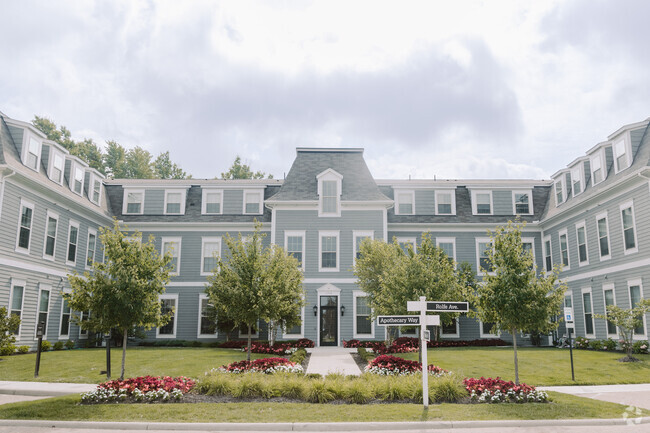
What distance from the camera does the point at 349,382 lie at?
12266 mm

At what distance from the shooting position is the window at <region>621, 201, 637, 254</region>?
2183 centimetres

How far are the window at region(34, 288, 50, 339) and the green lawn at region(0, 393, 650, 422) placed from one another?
13451mm

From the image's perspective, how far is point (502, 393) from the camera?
11.8 m

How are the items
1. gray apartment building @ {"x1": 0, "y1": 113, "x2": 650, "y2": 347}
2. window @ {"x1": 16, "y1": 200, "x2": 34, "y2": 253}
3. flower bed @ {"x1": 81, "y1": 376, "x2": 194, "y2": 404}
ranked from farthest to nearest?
gray apartment building @ {"x1": 0, "y1": 113, "x2": 650, "y2": 347} → window @ {"x1": 16, "y1": 200, "x2": 34, "y2": 253} → flower bed @ {"x1": 81, "y1": 376, "x2": 194, "y2": 404}

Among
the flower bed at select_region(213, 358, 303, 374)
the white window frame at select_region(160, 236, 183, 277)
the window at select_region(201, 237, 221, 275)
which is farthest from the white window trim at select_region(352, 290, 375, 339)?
the flower bed at select_region(213, 358, 303, 374)

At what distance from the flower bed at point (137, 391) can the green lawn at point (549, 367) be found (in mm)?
8049

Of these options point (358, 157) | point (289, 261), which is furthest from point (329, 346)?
point (358, 157)

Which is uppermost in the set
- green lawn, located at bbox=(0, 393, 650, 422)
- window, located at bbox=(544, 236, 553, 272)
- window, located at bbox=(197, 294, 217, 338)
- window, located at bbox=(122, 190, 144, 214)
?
window, located at bbox=(122, 190, 144, 214)

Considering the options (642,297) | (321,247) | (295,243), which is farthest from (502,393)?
(295,243)

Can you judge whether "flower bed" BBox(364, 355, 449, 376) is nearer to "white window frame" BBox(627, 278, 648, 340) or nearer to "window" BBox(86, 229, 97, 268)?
"white window frame" BBox(627, 278, 648, 340)

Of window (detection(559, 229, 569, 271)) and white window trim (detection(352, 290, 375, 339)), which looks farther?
white window trim (detection(352, 290, 375, 339))

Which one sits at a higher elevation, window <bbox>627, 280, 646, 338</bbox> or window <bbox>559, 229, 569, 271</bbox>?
window <bbox>559, 229, 569, 271</bbox>

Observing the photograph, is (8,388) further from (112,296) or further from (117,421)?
(117,421)

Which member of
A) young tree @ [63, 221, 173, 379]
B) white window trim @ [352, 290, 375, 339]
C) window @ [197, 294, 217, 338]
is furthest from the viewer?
window @ [197, 294, 217, 338]
